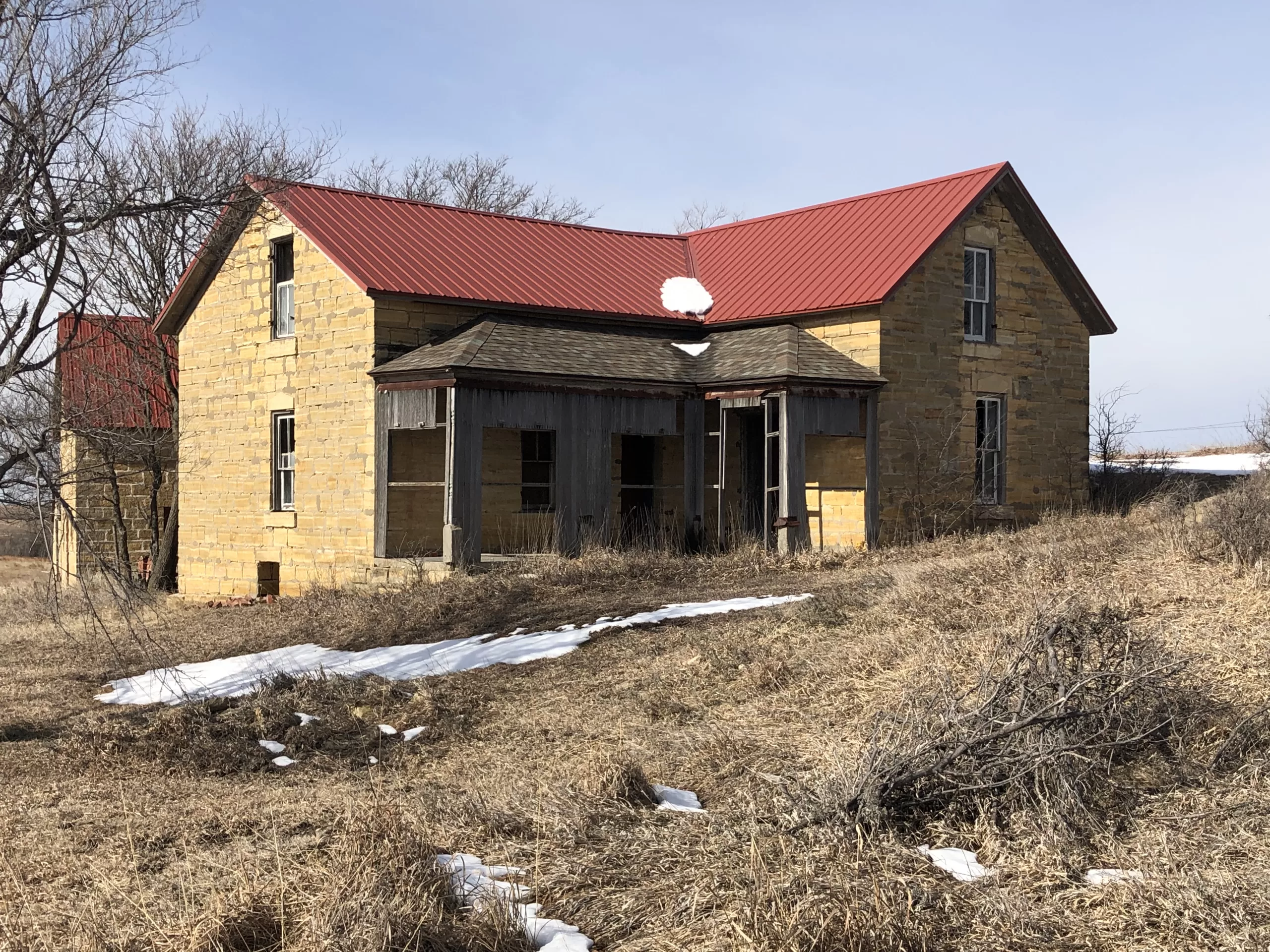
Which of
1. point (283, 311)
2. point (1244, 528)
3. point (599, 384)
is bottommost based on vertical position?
point (1244, 528)

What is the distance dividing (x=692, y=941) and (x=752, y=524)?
16.1 meters

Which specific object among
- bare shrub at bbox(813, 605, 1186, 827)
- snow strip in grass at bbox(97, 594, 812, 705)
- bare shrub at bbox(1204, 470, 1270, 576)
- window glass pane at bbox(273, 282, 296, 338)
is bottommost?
snow strip in grass at bbox(97, 594, 812, 705)

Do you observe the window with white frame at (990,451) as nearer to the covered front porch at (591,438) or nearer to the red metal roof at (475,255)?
the covered front porch at (591,438)

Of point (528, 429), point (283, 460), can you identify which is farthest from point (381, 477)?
point (283, 460)

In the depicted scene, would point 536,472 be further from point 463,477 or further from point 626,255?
point 626,255

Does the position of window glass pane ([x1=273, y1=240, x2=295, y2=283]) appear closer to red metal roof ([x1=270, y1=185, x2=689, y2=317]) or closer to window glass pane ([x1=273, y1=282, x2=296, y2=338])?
window glass pane ([x1=273, y1=282, x2=296, y2=338])

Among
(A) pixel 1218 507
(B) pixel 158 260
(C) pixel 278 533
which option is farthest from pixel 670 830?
(B) pixel 158 260

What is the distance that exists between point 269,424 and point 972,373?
1108cm

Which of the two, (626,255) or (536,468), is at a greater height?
(626,255)

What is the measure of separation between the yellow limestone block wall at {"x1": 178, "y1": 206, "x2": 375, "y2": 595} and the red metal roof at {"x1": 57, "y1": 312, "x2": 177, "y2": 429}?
3360 mm

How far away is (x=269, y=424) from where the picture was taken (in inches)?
820

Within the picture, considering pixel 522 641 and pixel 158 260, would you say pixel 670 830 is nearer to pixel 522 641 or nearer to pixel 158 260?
pixel 522 641

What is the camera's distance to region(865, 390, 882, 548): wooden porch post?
61.2 feet

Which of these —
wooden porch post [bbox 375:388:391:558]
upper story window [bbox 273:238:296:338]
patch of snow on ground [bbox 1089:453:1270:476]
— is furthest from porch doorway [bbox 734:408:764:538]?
patch of snow on ground [bbox 1089:453:1270:476]
